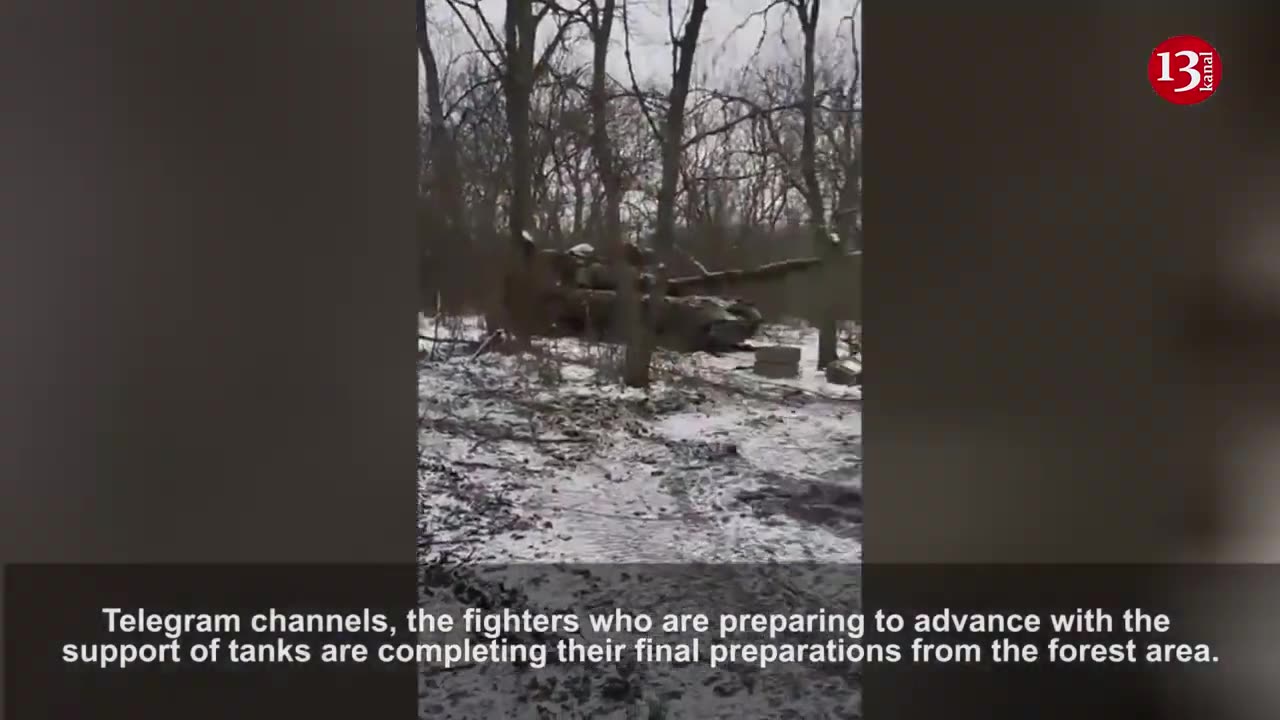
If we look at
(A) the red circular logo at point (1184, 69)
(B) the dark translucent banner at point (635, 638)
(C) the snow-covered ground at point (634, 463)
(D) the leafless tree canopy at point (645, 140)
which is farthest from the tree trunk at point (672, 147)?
A: (A) the red circular logo at point (1184, 69)

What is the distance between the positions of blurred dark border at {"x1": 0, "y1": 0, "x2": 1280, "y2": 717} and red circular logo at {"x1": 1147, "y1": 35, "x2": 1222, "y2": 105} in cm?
2

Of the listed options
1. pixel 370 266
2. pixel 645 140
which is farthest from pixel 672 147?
pixel 370 266

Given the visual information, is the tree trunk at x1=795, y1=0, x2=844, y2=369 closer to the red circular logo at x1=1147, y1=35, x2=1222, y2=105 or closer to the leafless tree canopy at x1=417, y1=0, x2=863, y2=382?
the leafless tree canopy at x1=417, y1=0, x2=863, y2=382

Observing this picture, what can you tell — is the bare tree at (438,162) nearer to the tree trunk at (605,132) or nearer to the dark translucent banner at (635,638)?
the tree trunk at (605,132)

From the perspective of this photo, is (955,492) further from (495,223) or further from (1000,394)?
(495,223)

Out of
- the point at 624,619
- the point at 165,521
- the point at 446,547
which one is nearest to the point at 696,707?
the point at 624,619

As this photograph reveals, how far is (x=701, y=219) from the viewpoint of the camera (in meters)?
1.20

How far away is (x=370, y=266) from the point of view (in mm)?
1159

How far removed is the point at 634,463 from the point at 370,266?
590 mm

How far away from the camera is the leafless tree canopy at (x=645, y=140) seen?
117cm

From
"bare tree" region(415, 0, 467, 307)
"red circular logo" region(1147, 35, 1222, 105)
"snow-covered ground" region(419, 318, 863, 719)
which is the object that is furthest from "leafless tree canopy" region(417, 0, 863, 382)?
"red circular logo" region(1147, 35, 1222, 105)

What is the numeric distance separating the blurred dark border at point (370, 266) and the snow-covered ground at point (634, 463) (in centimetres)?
10

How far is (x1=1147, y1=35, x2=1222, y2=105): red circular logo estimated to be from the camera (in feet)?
3.70

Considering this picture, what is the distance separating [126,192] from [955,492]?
5.02 feet
